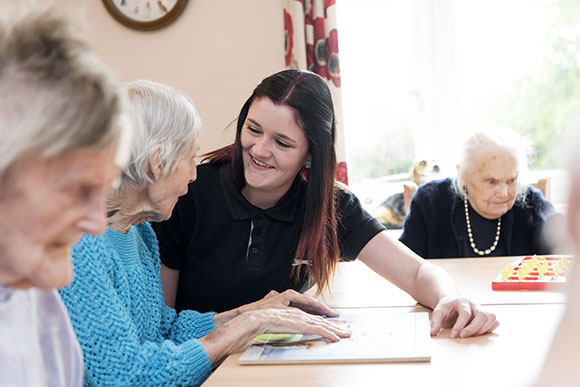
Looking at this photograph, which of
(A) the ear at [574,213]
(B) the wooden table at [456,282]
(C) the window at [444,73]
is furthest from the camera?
(C) the window at [444,73]

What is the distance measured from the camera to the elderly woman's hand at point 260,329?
129cm

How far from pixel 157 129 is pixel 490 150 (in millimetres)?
1621

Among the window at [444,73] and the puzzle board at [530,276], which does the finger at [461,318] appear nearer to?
the puzzle board at [530,276]

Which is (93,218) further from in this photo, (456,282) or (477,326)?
(456,282)

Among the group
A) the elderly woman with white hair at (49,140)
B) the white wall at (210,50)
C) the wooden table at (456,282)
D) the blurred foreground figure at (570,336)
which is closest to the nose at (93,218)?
the elderly woman with white hair at (49,140)

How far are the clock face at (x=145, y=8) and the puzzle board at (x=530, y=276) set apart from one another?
2.55 metres

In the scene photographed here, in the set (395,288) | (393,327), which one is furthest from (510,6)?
(393,327)

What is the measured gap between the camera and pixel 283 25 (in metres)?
3.63

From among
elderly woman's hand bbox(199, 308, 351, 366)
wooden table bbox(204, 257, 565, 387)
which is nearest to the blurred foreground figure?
wooden table bbox(204, 257, 565, 387)

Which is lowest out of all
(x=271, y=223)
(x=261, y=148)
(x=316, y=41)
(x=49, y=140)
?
(x=271, y=223)

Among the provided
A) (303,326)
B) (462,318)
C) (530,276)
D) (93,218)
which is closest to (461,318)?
(462,318)

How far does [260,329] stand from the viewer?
133 cm

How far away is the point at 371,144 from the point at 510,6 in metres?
1.07

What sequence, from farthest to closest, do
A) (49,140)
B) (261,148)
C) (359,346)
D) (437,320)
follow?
(261,148)
(437,320)
(359,346)
(49,140)
